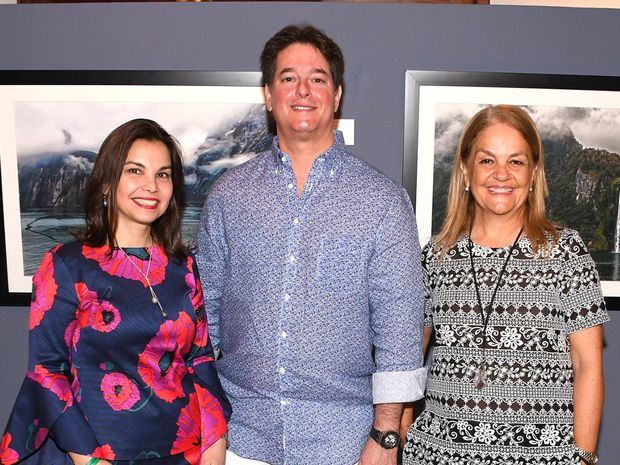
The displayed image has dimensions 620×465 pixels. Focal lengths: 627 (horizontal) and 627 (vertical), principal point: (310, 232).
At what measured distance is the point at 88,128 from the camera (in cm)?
244

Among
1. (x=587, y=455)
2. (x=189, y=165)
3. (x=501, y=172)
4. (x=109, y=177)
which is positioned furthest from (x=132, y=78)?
(x=587, y=455)

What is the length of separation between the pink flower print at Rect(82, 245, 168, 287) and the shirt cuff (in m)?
0.69

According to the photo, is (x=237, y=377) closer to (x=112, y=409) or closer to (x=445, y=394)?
(x=112, y=409)

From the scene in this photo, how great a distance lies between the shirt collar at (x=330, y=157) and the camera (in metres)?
1.84

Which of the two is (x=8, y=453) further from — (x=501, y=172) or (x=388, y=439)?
(x=501, y=172)

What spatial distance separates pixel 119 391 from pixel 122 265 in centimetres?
34

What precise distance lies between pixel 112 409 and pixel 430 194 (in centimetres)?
141

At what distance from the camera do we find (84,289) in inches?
64.7

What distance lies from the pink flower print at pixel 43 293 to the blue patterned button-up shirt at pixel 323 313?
1.69 feet

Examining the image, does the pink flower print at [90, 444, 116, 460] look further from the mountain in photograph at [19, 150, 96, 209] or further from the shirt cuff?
the mountain in photograph at [19, 150, 96, 209]

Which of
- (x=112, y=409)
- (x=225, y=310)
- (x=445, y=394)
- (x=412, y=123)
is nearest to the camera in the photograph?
(x=112, y=409)

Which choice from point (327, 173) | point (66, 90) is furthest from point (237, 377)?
point (66, 90)

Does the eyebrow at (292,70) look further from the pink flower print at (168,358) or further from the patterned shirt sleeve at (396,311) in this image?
the pink flower print at (168,358)

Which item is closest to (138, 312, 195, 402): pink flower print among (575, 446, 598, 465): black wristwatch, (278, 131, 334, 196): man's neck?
(278, 131, 334, 196): man's neck
